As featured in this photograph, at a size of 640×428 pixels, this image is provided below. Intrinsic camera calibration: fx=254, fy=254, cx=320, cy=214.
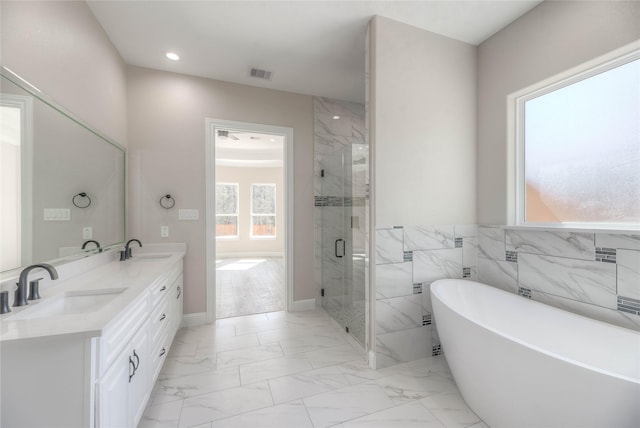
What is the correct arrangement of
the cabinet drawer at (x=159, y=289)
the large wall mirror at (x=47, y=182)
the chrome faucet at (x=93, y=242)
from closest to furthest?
the large wall mirror at (x=47, y=182) → the cabinet drawer at (x=159, y=289) → the chrome faucet at (x=93, y=242)

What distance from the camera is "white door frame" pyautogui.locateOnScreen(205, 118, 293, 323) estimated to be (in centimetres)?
294

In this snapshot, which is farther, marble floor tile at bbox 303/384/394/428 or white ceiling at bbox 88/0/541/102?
white ceiling at bbox 88/0/541/102

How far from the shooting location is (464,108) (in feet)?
8.04

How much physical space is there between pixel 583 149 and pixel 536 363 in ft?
5.32

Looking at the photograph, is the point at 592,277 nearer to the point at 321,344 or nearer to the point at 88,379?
the point at 321,344

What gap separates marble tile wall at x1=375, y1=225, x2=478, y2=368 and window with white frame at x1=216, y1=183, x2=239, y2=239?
6.09m

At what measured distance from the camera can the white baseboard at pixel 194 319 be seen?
2.86 metres

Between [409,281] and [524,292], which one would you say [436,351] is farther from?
[524,292]

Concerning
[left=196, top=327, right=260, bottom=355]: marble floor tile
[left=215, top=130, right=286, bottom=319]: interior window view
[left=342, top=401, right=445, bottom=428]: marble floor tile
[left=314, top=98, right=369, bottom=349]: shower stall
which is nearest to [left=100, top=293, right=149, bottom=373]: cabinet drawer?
[left=196, top=327, right=260, bottom=355]: marble floor tile

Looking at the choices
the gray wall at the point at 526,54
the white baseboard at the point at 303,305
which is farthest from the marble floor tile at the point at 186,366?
the gray wall at the point at 526,54

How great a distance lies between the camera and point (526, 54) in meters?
2.10

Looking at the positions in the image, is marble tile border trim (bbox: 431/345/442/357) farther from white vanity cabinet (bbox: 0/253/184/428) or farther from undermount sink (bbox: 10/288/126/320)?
undermount sink (bbox: 10/288/126/320)

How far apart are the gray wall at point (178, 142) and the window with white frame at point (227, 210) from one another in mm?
4612

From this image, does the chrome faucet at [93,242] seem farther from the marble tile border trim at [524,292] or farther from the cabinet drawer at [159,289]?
the marble tile border trim at [524,292]
